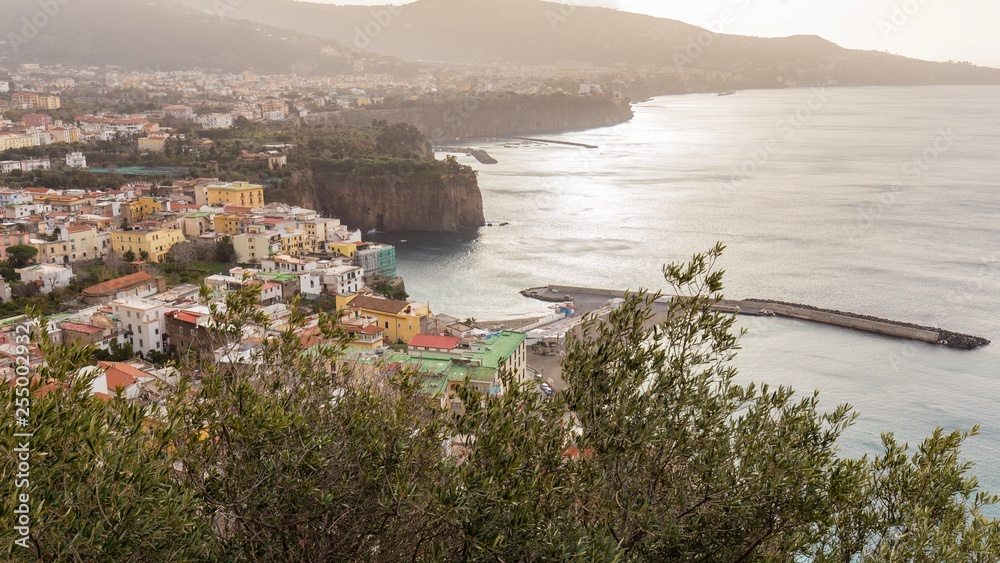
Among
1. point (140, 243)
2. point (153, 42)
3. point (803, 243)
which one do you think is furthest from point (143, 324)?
point (153, 42)

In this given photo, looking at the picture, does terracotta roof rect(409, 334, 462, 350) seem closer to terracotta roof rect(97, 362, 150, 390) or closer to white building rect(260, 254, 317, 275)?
terracotta roof rect(97, 362, 150, 390)

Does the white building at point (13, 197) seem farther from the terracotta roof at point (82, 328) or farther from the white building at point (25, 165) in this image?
the terracotta roof at point (82, 328)

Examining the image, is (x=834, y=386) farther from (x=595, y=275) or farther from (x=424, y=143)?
(x=424, y=143)

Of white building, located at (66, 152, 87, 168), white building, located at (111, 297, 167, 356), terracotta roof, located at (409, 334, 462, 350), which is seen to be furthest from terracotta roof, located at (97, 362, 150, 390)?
white building, located at (66, 152, 87, 168)

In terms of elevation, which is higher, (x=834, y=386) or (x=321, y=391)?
(x=321, y=391)

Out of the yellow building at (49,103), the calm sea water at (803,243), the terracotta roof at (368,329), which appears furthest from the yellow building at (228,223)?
the yellow building at (49,103)

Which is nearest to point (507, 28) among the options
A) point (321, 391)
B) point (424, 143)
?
point (424, 143)

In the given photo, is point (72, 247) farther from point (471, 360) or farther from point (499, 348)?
point (471, 360)
